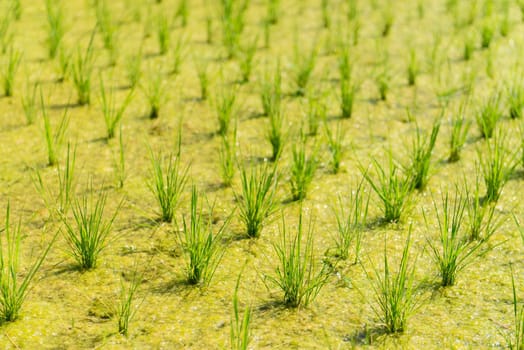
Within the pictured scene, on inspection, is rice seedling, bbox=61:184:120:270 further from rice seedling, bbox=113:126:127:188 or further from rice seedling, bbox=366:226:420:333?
rice seedling, bbox=366:226:420:333

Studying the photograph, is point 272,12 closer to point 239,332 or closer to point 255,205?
point 255,205

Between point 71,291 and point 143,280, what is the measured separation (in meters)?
0.20

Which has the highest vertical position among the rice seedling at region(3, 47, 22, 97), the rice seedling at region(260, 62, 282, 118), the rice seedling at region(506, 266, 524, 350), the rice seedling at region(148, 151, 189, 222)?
the rice seedling at region(3, 47, 22, 97)

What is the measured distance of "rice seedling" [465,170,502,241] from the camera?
7.48ft

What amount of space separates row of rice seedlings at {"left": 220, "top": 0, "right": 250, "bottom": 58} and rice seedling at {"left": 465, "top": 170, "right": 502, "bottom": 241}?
1510mm

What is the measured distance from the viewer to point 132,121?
3031 mm

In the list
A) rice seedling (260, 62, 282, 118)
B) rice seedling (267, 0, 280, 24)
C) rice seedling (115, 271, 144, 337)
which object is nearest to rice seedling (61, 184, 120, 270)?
rice seedling (115, 271, 144, 337)

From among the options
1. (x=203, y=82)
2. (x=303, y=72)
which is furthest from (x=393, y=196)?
(x=203, y=82)

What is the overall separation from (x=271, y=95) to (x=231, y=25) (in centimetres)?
65

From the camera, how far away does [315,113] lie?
115 inches

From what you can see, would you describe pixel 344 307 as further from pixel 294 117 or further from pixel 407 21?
pixel 407 21

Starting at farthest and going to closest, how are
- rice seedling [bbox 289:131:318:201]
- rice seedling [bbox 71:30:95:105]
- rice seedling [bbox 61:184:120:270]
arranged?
rice seedling [bbox 71:30:95:105] < rice seedling [bbox 289:131:318:201] < rice seedling [bbox 61:184:120:270]

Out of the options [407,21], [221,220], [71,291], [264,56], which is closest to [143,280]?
[71,291]

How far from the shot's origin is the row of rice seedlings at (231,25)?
3549 mm
